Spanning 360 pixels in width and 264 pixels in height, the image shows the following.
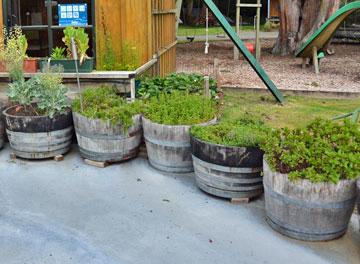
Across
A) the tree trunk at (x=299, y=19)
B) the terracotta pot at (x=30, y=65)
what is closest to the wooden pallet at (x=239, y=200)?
the terracotta pot at (x=30, y=65)

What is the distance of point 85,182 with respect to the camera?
493 cm

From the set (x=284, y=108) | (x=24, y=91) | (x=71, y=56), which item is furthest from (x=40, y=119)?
(x=284, y=108)

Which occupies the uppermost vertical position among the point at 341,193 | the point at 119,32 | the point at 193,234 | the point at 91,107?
the point at 119,32

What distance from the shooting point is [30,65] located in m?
6.00

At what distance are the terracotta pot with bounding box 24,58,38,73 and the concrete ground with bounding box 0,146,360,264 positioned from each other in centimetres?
136

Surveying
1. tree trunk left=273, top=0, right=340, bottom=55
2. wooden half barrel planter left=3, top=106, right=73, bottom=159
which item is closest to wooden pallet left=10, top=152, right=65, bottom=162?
wooden half barrel planter left=3, top=106, right=73, bottom=159

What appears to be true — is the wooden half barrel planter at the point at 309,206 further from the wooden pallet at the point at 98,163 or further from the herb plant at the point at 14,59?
the herb plant at the point at 14,59

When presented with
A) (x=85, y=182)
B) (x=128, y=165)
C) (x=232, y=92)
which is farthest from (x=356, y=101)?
(x=85, y=182)

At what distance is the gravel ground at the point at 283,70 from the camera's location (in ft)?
31.2

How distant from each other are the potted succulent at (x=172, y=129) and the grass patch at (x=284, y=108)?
5.45 feet

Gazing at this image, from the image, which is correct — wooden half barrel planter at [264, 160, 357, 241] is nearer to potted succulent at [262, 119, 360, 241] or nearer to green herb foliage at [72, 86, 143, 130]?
potted succulent at [262, 119, 360, 241]

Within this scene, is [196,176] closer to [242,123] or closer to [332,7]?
[242,123]

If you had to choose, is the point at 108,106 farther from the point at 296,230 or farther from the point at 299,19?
the point at 299,19

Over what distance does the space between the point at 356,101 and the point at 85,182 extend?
16.5 ft
